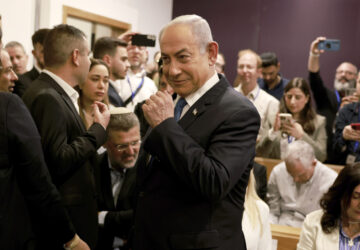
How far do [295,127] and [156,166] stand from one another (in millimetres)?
2771

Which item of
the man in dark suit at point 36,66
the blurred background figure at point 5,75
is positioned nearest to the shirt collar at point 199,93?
the blurred background figure at point 5,75

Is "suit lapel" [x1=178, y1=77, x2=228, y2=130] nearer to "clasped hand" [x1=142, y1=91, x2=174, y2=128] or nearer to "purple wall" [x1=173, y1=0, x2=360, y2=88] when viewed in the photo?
"clasped hand" [x1=142, y1=91, x2=174, y2=128]

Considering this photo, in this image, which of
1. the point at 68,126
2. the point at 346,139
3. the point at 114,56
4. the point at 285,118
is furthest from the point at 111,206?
the point at 346,139

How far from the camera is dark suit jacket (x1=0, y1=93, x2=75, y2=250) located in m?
1.50

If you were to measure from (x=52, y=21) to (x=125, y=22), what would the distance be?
1.73 meters

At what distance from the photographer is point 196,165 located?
126cm

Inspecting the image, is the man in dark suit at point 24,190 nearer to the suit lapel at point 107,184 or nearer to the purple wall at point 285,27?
the suit lapel at point 107,184

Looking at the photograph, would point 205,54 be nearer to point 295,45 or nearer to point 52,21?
point 52,21

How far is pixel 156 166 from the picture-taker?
1415 millimetres

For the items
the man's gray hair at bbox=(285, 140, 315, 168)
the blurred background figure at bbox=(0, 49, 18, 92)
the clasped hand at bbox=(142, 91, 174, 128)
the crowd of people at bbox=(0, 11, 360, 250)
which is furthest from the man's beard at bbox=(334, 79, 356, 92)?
the clasped hand at bbox=(142, 91, 174, 128)

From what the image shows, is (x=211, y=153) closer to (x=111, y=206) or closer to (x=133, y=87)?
(x=111, y=206)

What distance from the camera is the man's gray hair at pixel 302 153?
11.4 ft

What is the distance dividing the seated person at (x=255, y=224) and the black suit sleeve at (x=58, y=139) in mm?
859

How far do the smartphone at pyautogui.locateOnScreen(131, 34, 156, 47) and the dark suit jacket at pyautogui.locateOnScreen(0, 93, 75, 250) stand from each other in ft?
8.10
